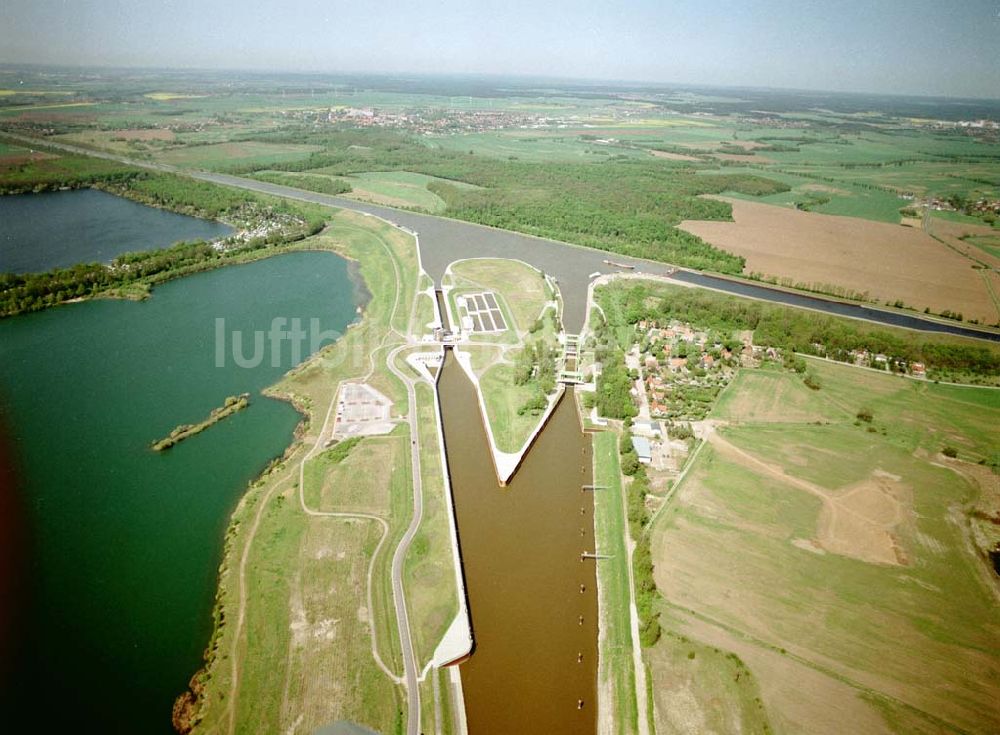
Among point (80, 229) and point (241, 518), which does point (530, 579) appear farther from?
point (80, 229)

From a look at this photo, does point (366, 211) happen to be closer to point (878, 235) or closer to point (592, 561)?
point (592, 561)

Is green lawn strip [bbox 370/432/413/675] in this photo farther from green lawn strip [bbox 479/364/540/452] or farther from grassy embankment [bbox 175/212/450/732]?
green lawn strip [bbox 479/364/540/452]

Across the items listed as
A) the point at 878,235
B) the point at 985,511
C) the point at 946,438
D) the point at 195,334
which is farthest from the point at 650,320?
the point at 878,235

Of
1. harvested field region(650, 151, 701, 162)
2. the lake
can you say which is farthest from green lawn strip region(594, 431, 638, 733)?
harvested field region(650, 151, 701, 162)

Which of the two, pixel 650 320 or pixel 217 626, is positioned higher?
pixel 650 320

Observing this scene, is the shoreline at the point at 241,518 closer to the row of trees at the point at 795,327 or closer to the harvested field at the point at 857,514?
the harvested field at the point at 857,514

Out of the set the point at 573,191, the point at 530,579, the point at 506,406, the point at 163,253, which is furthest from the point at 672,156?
the point at 530,579

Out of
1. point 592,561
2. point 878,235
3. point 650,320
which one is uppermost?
point 878,235

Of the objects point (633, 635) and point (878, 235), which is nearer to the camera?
point (633, 635)
